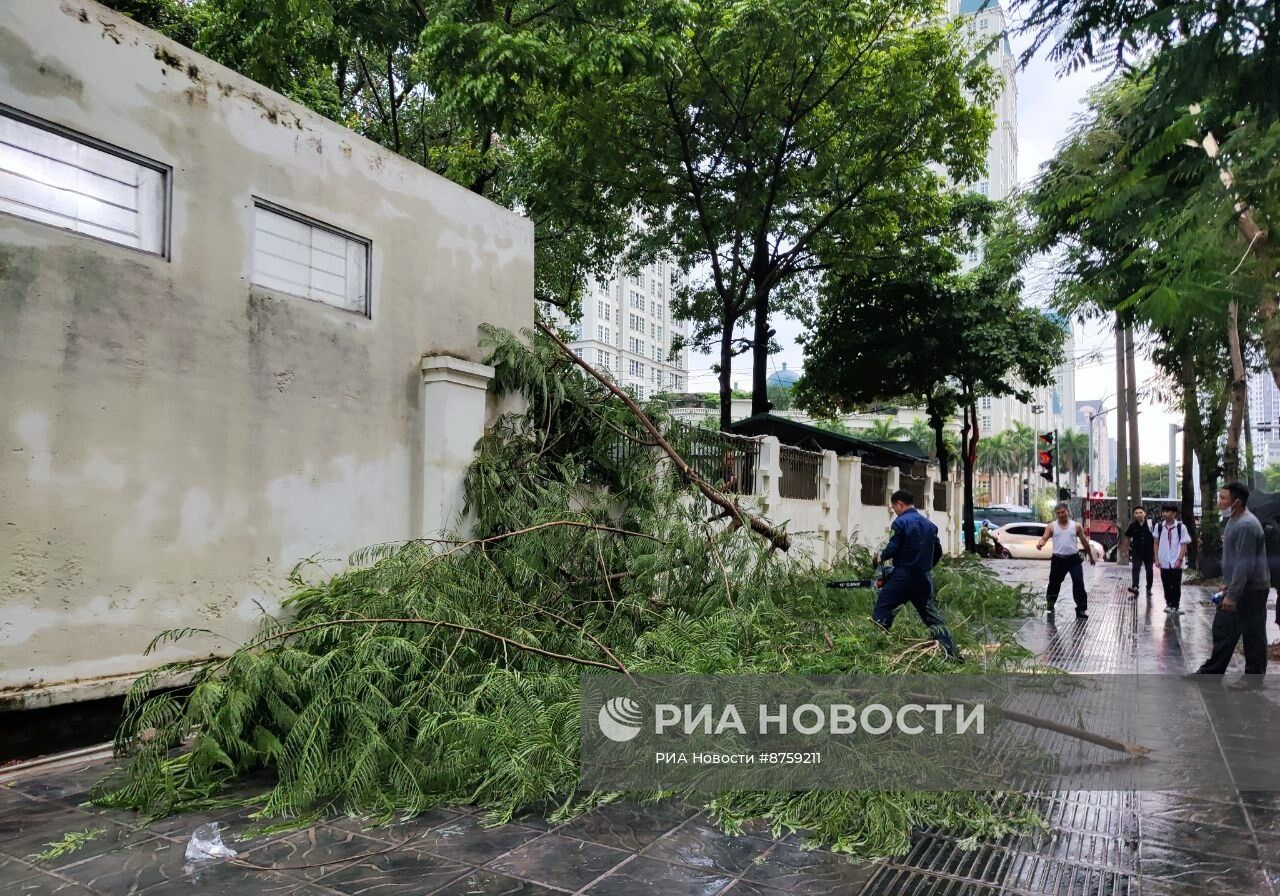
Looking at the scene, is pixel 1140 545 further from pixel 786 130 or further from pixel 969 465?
pixel 969 465

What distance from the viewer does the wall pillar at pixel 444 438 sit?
7473mm

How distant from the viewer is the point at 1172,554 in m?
11.9

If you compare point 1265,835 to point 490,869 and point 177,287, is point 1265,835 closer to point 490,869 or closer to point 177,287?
point 490,869

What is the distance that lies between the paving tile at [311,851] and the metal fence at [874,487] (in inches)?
570

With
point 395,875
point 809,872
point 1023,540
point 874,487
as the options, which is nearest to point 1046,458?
point 1023,540

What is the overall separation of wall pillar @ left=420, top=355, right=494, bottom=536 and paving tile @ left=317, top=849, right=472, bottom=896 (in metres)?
3.89

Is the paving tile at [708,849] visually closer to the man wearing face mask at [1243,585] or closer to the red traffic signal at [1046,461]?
the man wearing face mask at [1243,585]

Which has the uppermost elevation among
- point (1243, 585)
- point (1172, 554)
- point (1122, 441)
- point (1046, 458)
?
point (1122, 441)

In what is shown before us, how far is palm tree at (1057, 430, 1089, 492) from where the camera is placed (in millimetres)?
101787

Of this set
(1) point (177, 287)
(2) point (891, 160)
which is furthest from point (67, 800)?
(2) point (891, 160)

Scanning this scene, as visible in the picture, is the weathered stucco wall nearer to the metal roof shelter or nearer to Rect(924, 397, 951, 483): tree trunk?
the metal roof shelter

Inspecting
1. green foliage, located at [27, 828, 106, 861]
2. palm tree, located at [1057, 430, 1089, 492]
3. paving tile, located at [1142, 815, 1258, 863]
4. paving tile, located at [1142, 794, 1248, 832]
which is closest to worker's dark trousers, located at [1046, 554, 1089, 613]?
paving tile, located at [1142, 794, 1248, 832]

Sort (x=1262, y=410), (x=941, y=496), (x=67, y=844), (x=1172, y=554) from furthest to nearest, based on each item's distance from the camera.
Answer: (x=1262, y=410) < (x=941, y=496) < (x=1172, y=554) < (x=67, y=844)

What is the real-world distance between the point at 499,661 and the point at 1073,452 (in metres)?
114
